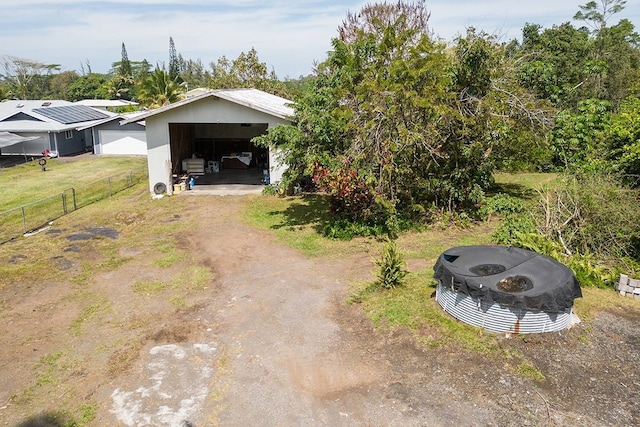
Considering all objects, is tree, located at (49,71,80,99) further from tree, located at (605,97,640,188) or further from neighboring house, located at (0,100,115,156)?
tree, located at (605,97,640,188)

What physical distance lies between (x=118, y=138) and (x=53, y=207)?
55.8 feet

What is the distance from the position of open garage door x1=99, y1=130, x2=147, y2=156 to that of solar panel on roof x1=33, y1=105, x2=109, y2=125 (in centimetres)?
279

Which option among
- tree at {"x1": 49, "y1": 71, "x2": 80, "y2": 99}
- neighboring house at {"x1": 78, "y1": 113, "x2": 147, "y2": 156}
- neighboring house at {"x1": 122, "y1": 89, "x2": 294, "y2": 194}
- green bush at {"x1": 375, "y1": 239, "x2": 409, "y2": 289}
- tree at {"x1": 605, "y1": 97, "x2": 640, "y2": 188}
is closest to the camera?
green bush at {"x1": 375, "y1": 239, "x2": 409, "y2": 289}

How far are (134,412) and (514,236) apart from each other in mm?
9090

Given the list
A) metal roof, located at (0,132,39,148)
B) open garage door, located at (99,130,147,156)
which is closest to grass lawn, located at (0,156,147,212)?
open garage door, located at (99,130,147,156)

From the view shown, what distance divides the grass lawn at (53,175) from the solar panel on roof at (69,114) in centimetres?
390

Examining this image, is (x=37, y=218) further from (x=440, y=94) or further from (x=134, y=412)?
(x=440, y=94)

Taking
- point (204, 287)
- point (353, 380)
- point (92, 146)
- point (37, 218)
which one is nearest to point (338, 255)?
point (204, 287)

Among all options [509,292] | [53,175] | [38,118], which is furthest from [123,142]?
[509,292]

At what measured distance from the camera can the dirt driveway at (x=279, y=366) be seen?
627cm

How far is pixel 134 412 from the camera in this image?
641cm

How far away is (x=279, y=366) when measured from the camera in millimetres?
7414

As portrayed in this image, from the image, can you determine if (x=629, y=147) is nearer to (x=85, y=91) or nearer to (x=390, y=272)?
(x=390, y=272)

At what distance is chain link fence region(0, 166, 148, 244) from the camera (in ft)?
50.5
